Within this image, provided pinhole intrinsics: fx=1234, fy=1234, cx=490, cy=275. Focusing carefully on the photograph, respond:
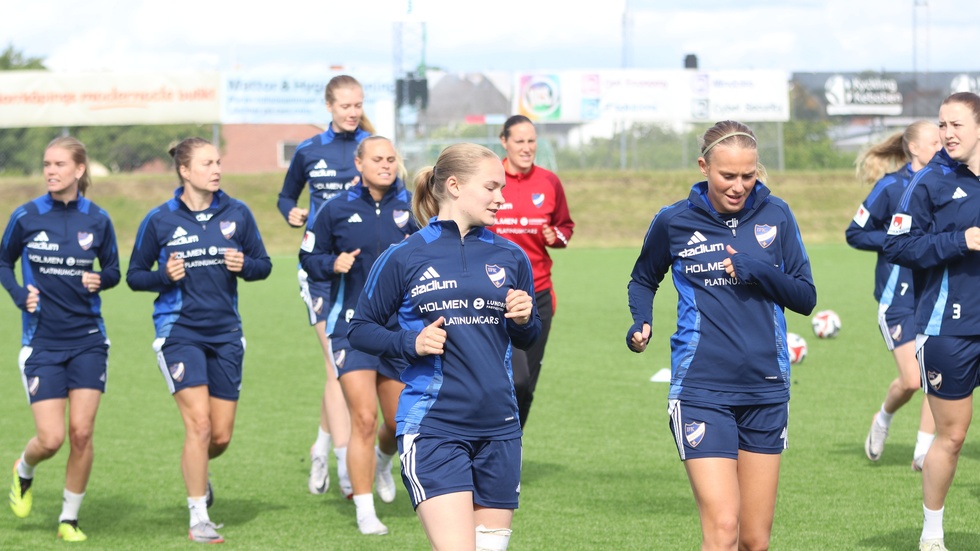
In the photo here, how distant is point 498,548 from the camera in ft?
14.5

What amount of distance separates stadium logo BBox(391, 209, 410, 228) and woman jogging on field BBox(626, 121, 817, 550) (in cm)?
262

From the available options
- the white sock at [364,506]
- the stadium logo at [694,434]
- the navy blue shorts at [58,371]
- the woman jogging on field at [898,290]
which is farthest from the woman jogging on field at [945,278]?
the navy blue shorts at [58,371]

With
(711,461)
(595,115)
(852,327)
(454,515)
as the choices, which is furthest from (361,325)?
(595,115)

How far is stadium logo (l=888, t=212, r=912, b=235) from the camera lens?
5.88 meters

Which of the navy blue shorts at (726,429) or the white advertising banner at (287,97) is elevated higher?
the white advertising banner at (287,97)

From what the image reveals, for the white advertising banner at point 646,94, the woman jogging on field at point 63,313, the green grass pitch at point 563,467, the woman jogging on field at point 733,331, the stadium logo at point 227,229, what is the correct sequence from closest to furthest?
1. the woman jogging on field at point 733,331
2. the green grass pitch at point 563,467
3. the woman jogging on field at point 63,313
4. the stadium logo at point 227,229
5. the white advertising banner at point 646,94

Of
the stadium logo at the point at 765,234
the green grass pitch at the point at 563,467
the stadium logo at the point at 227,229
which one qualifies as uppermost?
the stadium logo at the point at 227,229

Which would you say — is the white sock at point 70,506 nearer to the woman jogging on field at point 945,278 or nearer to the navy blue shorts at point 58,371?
the navy blue shorts at point 58,371

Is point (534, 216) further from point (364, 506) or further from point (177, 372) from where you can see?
point (177, 372)

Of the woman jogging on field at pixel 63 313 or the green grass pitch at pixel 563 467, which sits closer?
the green grass pitch at pixel 563 467

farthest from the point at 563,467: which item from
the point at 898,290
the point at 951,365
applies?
the point at 951,365

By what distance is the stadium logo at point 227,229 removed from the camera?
23.4 feet

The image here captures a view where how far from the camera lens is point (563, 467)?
28.1 ft

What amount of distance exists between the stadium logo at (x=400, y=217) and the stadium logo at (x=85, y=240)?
1771 mm
